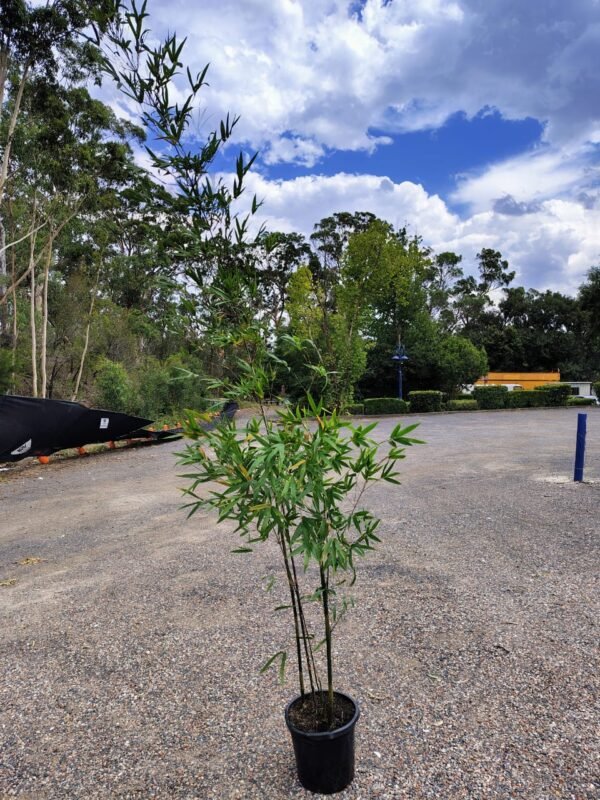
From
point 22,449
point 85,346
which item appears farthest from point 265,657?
point 85,346

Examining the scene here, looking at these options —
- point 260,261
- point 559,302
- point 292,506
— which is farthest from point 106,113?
point 559,302

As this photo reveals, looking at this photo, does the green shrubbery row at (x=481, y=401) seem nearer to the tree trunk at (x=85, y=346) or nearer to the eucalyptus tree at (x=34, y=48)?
the tree trunk at (x=85, y=346)

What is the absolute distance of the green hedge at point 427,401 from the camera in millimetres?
20578

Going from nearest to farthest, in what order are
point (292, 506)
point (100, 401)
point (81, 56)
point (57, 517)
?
point (292, 506)
point (57, 517)
point (81, 56)
point (100, 401)

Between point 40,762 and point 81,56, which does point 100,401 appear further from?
point 40,762

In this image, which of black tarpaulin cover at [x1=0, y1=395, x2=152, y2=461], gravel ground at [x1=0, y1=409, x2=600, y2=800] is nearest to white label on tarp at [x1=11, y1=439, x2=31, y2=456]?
black tarpaulin cover at [x1=0, y1=395, x2=152, y2=461]

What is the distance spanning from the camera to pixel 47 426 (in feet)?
28.0

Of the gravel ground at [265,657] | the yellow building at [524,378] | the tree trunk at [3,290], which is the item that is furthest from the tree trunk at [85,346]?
the yellow building at [524,378]

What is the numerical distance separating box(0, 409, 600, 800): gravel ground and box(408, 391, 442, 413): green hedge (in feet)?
51.4

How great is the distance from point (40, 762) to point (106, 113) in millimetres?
15605

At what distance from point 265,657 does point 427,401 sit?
19.0 metres

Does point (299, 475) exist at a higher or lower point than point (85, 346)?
lower

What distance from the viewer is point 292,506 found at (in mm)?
1405

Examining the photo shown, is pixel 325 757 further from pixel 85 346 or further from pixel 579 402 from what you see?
pixel 579 402
